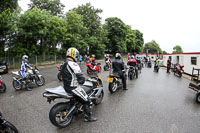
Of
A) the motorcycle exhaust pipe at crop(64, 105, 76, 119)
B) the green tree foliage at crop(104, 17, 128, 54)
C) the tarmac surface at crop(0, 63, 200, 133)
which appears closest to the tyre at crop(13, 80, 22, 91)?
the tarmac surface at crop(0, 63, 200, 133)

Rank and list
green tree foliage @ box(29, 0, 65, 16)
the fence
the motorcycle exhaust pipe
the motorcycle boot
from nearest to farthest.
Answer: the motorcycle exhaust pipe → the motorcycle boot → the fence → green tree foliage @ box(29, 0, 65, 16)

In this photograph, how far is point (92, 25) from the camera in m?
38.1

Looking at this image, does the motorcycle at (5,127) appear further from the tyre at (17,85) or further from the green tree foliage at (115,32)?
the green tree foliage at (115,32)

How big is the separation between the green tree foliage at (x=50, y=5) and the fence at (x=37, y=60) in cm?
1113

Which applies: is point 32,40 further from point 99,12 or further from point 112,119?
point 99,12

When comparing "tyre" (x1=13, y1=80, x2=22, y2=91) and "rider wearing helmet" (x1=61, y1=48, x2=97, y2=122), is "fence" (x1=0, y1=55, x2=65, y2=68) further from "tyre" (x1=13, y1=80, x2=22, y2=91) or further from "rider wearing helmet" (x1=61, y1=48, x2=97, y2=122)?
"rider wearing helmet" (x1=61, y1=48, x2=97, y2=122)

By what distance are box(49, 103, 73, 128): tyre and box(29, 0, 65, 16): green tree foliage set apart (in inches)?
1187

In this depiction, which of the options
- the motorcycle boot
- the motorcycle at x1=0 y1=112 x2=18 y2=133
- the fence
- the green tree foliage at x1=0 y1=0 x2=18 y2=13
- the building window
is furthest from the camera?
the green tree foliage at x1=0 y1=0 x2=18 y2=13

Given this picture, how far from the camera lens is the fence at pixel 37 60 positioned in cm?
1676

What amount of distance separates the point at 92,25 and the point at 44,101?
34.9 m

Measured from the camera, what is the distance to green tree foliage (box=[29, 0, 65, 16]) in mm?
30761

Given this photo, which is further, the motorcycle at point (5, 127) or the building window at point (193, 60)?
the building window at point (193, 60)

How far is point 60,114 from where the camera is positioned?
3.47 m

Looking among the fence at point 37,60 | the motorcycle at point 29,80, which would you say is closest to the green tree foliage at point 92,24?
the fence at point 37,60
